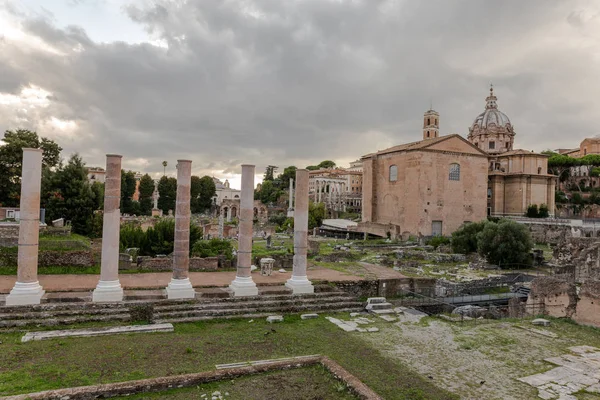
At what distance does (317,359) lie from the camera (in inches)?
321

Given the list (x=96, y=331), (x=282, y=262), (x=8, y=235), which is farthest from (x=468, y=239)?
(x=8, y=235)

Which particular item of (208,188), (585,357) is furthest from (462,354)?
(208,188)

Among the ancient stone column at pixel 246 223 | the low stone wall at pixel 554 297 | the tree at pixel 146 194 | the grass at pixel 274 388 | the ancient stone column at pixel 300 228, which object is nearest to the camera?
the grass at pixel 274 388

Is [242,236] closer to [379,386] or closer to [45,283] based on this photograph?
[45,283]

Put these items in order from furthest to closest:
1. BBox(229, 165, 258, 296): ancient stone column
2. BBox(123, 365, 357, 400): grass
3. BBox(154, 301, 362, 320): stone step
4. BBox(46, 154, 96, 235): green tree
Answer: BBox(46, 154, 96, 235): green tree < BBox(229, 165, 258, 296): ancient stone column < BBox(154, 301, 362, 320): stone step < BBox(123, 365, 357, 400): grass

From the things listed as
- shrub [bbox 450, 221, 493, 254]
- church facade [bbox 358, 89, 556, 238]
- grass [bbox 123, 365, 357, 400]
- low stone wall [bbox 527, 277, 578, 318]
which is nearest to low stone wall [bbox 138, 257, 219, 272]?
grass [bbox 123, 365, 357, 400]

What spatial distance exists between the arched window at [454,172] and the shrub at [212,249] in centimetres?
2936

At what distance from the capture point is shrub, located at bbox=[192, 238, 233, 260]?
63.6 feet

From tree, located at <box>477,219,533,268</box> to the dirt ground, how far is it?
13.6 m

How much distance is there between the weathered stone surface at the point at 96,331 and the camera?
9.08 m

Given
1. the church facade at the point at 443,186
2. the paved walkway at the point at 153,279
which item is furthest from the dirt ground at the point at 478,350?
the church facade at the point at 443,186

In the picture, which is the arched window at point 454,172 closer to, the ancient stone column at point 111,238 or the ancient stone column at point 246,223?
the ancient stone column at point 246,223

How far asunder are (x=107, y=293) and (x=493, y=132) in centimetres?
5891

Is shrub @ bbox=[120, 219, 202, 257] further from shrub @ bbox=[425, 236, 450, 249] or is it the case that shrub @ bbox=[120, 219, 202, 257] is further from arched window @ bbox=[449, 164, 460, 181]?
arched window @ bbox=[449, 164, 460, 181]
